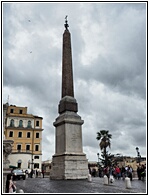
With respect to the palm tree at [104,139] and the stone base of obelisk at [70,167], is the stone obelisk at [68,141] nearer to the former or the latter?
the stone base of obelisk at [70,167]

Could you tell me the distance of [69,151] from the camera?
16.8 meters

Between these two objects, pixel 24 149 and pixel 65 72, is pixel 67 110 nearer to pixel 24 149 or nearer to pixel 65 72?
pixel 65 72

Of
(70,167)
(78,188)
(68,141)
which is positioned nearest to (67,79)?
(68,141)

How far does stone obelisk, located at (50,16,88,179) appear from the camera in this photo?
53.3 feet

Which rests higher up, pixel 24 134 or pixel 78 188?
pixel 24 134

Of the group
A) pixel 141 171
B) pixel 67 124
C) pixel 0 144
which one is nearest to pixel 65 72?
Answer: pixel 67 124

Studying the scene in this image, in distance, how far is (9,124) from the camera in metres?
51.4

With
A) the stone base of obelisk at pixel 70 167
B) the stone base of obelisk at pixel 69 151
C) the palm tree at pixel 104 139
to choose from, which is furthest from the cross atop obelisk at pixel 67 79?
the palm tree at pixel 104 139

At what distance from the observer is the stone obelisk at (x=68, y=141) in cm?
1623

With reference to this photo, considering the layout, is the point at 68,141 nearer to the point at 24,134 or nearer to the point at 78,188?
the point at 78,188

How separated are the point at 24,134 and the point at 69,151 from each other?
37023 millimetres

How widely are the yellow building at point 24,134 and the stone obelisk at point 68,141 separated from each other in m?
32.6

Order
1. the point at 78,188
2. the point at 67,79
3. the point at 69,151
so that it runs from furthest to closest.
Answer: the point at 67,79, the point at 69,151, the point at 78,188

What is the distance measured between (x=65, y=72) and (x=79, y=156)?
277 inches
